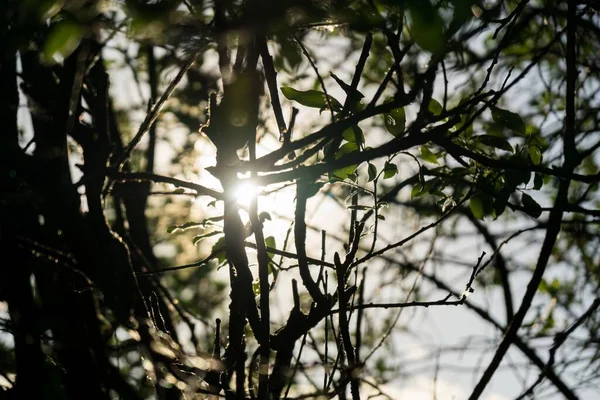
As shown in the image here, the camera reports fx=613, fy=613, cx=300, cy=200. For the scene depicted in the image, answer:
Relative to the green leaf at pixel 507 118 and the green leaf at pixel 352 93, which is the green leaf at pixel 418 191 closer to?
the green leaf at pixel 507 118

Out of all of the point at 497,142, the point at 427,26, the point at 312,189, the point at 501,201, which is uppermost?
the point at 497,142

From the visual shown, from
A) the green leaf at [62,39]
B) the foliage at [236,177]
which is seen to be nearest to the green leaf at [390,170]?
the foliage at [236,177]

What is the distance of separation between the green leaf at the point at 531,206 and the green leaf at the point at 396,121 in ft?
1.53

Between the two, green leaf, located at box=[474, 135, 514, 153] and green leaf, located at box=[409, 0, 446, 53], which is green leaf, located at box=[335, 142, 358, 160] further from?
green leaf, located at box=[409, 0, 446, 53]

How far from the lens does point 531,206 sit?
5.94 ft

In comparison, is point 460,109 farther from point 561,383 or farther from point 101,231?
point 561,383

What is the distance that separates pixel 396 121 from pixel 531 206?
0.51 metres

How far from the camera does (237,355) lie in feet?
4.10

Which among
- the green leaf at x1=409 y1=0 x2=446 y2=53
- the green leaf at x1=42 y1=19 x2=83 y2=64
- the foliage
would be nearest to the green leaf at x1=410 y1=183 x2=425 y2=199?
the foliage

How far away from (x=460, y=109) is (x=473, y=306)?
2494 mm

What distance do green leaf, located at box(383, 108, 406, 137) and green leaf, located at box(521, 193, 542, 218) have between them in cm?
47

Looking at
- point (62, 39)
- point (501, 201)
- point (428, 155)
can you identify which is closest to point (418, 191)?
point (428, 155)

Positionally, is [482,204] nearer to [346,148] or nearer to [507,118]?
[507,118]

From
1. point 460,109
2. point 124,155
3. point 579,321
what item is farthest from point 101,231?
point 579,321
